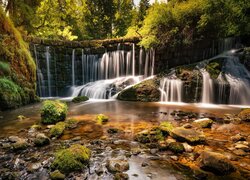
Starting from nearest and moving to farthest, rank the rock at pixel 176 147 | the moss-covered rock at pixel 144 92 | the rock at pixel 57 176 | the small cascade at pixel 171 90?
the rock at pixel 57 176 < the rock at pixel 176 147 < the small cascade at pixel 171 90 < the moss-covered rock at pixel 144 92

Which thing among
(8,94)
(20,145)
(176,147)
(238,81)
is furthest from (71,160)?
(238,81)

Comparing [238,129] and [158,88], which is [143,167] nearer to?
[238,129]

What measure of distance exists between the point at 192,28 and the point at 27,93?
13197 millimetres

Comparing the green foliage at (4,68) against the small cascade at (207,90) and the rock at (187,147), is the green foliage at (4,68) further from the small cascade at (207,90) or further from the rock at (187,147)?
the small cascade at (207,90)

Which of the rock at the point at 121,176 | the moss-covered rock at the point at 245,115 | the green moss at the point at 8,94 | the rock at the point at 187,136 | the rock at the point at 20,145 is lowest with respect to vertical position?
the rock at the point at 121,176

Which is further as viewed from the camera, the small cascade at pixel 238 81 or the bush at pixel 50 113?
the small cascade at pixel 238 81

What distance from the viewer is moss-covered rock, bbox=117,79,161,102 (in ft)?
42.8

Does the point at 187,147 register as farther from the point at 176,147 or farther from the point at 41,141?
the point at 41,141

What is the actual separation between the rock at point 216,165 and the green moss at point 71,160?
7.13 feet

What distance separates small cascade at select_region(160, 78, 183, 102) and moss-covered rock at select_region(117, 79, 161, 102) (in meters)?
0.37

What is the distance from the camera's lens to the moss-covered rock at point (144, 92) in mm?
13031

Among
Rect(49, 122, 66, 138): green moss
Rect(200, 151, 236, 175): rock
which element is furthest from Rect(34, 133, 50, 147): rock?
Rect(200, 151, 236, 175): rock

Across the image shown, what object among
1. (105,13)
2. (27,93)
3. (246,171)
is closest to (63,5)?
(27,93)

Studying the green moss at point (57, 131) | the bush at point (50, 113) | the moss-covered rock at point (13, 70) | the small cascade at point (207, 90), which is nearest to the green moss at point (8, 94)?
the moss-covered rock at point (13, 70)
